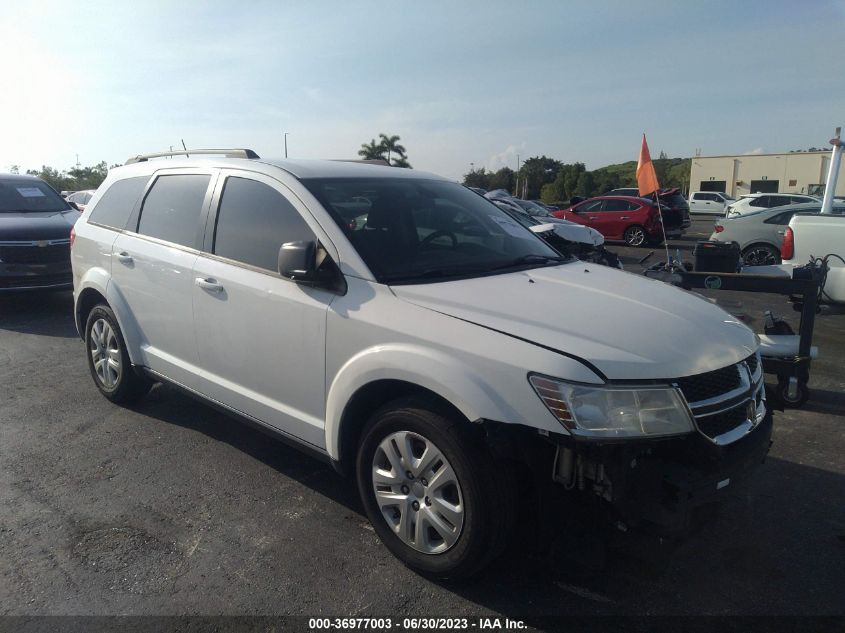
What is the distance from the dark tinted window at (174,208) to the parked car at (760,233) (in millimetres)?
11029

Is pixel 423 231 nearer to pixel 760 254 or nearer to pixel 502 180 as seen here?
pixel 760 254

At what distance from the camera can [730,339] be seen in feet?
9.59

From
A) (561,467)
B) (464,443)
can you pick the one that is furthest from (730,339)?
(464,443)

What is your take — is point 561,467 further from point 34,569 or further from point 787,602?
point 34,569

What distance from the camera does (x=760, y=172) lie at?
178 feet

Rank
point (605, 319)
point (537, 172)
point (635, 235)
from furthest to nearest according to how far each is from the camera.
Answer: point (537, 172), point (635, 235), point (605, 319)

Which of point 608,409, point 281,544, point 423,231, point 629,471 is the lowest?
point 281,544

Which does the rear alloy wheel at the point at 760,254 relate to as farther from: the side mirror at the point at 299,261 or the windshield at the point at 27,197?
the windshield at the point at 27,197

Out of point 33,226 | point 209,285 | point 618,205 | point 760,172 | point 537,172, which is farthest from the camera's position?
point 537,172

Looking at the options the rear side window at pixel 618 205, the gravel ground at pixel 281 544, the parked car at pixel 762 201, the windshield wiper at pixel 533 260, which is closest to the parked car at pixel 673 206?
the rear side window at pixel 618 205

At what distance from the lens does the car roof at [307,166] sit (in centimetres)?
375

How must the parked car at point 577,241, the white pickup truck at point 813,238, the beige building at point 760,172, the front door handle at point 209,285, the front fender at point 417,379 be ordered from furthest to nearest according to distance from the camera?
the beige building at point 760,172
the parked car at point 577,241
the white pickup truck at point 813,238
the front door handle at point 209,285
the front fender at point 417,379

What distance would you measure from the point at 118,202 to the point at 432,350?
341cm

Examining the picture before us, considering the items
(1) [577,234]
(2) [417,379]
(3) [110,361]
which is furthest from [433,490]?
(1) [577,234]
